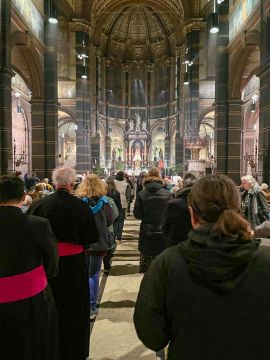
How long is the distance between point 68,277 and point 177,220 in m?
1.21

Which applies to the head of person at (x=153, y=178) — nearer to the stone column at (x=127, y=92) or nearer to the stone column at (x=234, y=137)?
the stone column at (x=234, y=137)

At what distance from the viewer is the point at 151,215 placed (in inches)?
203

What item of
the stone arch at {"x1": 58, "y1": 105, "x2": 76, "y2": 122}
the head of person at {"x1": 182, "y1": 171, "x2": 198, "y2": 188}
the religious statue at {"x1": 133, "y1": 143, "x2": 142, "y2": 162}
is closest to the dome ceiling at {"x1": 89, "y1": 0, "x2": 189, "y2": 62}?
the religious statue at {"x1": 133, "y1": 143, "x2": 142, "y2": 162}

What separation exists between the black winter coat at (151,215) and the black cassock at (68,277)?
5.75 ft

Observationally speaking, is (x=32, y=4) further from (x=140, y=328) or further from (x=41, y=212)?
(x=140, y=328)

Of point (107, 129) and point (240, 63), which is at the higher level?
point (240, 63)

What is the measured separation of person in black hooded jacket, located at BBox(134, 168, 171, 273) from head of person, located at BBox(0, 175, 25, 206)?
2658 millimetres

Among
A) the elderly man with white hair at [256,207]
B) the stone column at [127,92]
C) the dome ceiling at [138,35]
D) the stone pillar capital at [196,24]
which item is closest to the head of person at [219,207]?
the elderly man with white hair at [256,207]

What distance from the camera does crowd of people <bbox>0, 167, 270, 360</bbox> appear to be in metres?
1.51

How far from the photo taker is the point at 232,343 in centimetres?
151

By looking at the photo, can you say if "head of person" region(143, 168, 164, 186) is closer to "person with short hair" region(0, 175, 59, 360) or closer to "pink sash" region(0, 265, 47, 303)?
"person with short hair" region(0, 175, 59, 360)

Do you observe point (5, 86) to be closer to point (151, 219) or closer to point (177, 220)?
point (151, 219)

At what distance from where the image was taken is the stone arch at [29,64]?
15331 mm

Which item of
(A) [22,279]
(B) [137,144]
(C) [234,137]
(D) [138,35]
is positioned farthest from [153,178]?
(D) [138,35]
